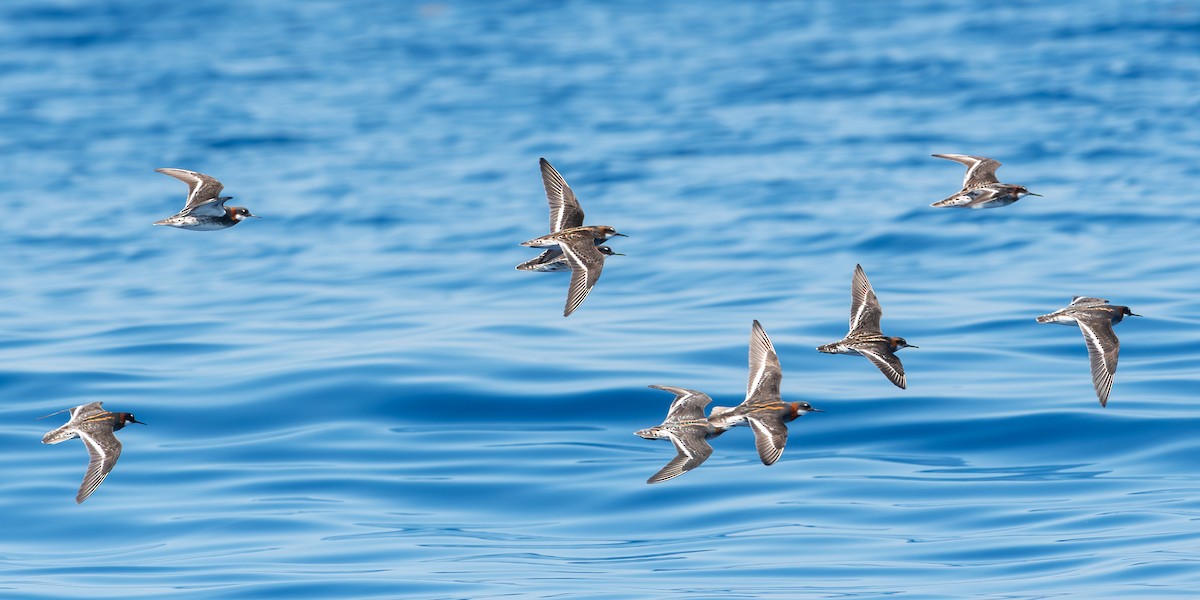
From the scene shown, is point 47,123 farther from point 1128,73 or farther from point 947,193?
point 1128,73

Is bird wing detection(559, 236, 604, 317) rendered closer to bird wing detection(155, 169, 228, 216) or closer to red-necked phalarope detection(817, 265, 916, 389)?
red-necked phalarope detection(817, 265, 916, 389)

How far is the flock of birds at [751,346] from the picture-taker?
39.7 ft

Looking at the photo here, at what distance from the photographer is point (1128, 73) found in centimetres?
5056

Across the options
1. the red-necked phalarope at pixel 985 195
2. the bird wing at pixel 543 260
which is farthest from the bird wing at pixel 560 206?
the red-necked phalarope at pixel 985 195

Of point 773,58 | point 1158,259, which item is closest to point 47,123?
point 773,58

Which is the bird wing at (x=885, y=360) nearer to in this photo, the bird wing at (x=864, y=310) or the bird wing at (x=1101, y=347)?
the bird wing at (x=864, y=310)

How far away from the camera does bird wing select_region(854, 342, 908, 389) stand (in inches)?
482

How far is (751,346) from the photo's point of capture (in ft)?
45.2

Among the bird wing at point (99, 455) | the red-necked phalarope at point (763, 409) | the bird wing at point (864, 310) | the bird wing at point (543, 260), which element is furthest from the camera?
the bird wing at point (543, 260)

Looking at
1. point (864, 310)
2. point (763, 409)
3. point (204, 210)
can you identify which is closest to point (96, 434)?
point (204, 210)

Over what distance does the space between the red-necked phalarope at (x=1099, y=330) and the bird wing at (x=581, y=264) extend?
12.9 feet

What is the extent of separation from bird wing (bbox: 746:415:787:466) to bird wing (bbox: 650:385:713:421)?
0.94 m

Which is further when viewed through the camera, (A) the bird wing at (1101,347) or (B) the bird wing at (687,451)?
(A) the bird wing at (1101,347)

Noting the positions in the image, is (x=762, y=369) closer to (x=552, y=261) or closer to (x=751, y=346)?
(x=751, y=346)
